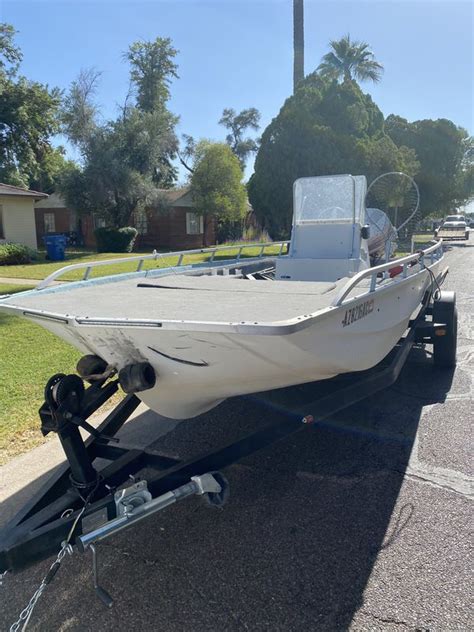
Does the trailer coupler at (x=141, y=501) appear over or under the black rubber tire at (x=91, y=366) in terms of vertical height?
under

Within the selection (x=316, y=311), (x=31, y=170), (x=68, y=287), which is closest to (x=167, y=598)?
(x=316, y=311)

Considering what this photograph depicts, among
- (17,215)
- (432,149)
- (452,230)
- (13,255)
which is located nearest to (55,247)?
(13,255)

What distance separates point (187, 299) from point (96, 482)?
49.7 inches

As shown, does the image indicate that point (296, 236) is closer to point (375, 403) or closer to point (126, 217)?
point (375, 403)

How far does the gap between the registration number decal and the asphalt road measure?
3.97 feet

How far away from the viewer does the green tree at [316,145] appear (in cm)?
2366

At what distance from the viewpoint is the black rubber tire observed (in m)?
3.09

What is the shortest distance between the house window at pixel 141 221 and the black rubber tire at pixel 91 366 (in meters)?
26.7

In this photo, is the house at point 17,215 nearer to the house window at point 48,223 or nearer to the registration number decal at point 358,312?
the house window at point 48,223

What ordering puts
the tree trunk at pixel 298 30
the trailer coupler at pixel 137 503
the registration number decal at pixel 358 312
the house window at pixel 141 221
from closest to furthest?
the trailer coupler at pixel 137 503, the registration number decal at pixel 358 312, the tree trunk at pixel 298 30, the house window at pixel 141 221

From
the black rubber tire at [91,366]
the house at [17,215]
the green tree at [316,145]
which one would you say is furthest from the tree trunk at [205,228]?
the black rubber tire at [91,366]

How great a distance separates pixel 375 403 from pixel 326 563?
8.55 feet

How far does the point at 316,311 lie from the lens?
2.72m

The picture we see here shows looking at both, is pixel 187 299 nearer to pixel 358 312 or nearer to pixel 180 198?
pixel 358 312
